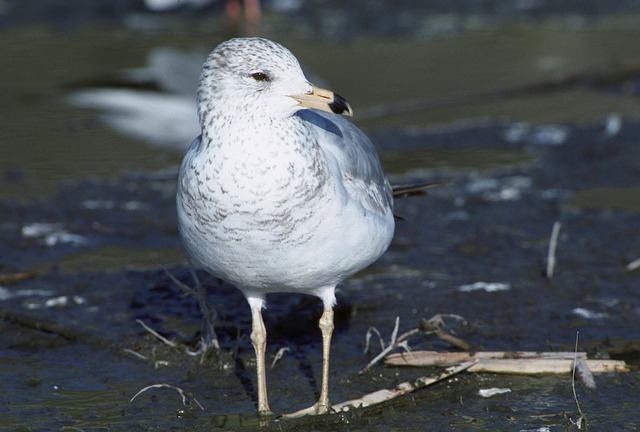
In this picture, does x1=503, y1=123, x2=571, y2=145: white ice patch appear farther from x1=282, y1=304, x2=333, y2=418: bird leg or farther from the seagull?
Answer: the seagull

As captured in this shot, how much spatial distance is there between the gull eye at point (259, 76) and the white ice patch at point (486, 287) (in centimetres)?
224

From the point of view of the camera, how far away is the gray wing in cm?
446

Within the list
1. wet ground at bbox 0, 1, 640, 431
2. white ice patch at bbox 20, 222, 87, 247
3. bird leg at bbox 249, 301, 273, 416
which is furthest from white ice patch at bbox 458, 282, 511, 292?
white ice patch at bbox 20, 222, 87, 247

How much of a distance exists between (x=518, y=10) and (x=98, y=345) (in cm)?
988

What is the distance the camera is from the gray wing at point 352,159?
14.6 feet

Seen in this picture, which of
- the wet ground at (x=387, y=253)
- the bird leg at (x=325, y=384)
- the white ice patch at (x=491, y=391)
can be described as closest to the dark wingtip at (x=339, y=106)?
the bird leg at (x=325, y=384)

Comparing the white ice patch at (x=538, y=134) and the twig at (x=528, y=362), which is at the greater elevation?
the white ice patch at (x=538, y=134)

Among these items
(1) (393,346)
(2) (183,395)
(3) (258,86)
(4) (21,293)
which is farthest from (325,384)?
(4) (21,293)

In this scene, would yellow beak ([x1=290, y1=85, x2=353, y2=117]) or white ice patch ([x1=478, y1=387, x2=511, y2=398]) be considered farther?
white ice patch ([x1=478, y1=387, x2=511, y2=398])

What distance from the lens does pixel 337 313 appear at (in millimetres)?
5578

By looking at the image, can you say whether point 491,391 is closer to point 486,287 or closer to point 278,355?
point 278,355

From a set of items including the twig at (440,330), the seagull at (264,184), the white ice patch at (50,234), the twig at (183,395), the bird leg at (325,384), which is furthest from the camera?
the white ice patch at (50,234)

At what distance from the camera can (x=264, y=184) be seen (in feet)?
12.8

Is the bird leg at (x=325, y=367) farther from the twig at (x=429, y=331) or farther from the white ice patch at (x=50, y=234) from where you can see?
the white ice patch at (x=50, y=234)
